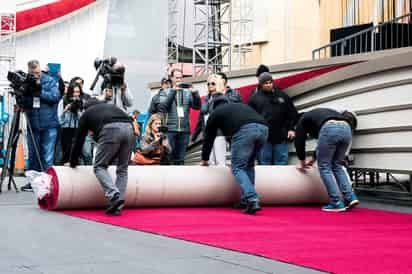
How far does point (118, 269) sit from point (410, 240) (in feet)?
9.07

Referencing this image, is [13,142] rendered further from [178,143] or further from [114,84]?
[178,143]

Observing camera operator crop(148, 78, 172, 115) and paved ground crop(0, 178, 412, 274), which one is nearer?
paved ground crop(0, 178, 412, 274)

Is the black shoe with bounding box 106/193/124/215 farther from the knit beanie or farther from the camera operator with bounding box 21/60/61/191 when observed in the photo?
the camera operator with bounding box 21/60/61/191

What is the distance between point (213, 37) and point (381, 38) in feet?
43.3

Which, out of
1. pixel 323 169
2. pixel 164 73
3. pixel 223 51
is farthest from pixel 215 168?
pixel 223 51

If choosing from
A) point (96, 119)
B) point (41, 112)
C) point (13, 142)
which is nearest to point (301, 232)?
point (96, 119)

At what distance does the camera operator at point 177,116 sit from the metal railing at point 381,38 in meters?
4.76

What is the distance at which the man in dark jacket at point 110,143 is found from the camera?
8812 millimetres

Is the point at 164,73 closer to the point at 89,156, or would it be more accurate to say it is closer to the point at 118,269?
the point at 89,156

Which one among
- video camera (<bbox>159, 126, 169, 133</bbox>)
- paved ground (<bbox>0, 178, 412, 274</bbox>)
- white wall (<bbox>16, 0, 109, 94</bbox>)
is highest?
white wall (<bbox>16, 0, 109, 94</bbox>)

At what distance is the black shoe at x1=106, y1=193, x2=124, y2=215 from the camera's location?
28.7 feet

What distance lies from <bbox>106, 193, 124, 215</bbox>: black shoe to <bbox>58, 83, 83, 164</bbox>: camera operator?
3805 millimetres

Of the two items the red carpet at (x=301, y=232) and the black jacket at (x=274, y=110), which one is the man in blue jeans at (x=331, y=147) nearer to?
the red carpet at (x=301, y=232)

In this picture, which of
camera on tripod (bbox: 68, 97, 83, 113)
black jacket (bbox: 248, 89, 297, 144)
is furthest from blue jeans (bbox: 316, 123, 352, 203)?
camera on tripod (bbox: 68, 97, 83, 113)
